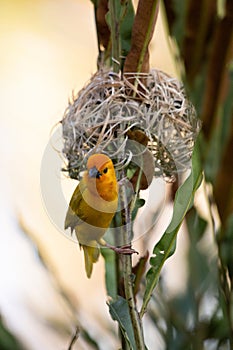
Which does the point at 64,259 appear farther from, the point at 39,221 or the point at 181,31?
the point at 181,31

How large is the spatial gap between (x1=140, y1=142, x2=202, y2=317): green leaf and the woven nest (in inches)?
1.7

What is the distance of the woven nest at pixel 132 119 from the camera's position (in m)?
0.62

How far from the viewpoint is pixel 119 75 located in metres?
0.68

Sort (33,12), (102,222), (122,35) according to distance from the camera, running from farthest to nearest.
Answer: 1. (33,12)
2. (122,35)
3. (102,222)

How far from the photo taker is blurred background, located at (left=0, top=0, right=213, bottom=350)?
0.99 metres

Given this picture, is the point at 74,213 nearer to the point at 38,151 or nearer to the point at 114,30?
the point at 114,30

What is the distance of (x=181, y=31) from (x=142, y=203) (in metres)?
0.22

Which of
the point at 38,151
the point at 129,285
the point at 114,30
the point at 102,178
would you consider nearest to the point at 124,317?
the point at 129,285

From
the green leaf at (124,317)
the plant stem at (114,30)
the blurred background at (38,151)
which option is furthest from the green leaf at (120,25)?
the green leaf at (124,317)

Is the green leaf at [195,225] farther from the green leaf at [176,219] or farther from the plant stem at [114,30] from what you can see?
the plant stem at [114,30]

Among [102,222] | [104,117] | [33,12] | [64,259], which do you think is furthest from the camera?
[33,12]

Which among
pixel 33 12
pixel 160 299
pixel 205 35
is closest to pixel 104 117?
pixel 205 35

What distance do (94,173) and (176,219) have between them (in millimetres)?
126

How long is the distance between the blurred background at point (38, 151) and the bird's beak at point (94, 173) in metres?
0.39
